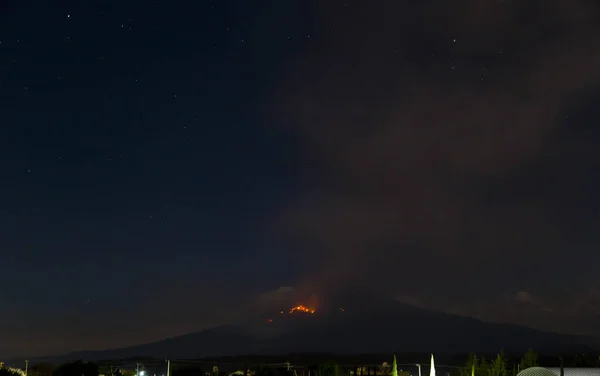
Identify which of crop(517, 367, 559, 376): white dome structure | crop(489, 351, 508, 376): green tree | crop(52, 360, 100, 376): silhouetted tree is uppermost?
crop(52, 360, 100, 376): silhouetted tree

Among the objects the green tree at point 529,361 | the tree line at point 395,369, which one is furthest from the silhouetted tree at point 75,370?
the green tree at point 529,361

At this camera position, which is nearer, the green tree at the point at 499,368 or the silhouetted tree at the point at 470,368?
the green tree at the point at 499,368

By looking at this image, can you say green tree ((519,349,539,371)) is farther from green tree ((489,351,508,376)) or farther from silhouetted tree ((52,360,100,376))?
silhouetted tree ((52,360,100,376))

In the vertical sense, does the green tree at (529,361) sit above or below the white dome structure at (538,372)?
above

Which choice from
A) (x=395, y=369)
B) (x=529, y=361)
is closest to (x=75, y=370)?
A: (x=395, y=369)

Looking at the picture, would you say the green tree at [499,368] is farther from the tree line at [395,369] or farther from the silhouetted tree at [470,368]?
the silhouetted tree at [470,368]

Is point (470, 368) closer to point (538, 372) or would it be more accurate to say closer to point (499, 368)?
point (499, 368)

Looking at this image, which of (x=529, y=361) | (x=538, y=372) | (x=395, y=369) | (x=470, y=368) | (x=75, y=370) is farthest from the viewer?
(x=75, y=370)

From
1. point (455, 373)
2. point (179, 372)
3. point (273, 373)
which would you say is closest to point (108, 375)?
point (179, 372)

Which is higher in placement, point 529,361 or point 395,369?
point 529,361

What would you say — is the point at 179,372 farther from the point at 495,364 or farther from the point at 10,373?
the point at 495,364

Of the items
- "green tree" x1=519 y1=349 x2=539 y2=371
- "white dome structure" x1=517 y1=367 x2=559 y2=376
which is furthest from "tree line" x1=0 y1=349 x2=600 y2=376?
"white dome structure" x1=517 y1=367 x2=559 y2=376

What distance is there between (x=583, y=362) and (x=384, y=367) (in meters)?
9.61

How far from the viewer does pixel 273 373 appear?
26.0 metres
